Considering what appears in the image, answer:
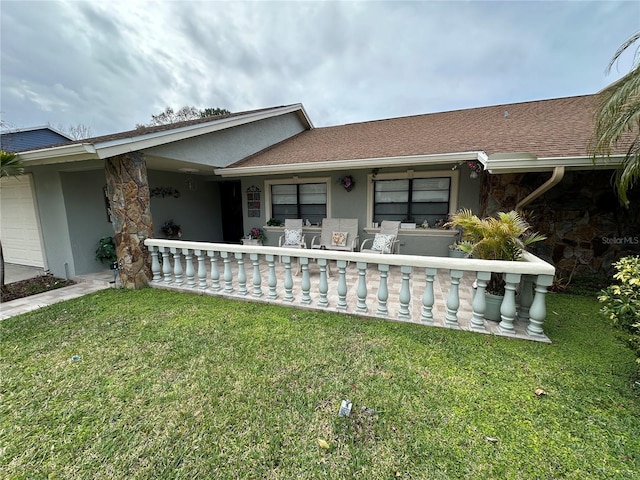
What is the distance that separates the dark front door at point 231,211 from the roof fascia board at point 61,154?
207 inches

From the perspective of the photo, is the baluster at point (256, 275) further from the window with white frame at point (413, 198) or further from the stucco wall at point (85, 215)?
the stucco wall at point (85, 215)

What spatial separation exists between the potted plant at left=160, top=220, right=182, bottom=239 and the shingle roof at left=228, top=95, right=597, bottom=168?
2.75 meters

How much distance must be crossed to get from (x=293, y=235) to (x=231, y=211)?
392 centimetres

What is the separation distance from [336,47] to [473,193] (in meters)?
7.40

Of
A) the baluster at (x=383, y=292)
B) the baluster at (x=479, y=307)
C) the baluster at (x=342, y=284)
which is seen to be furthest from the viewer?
the baluster at (x=342, y=284)

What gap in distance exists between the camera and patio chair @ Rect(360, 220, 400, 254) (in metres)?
6.25

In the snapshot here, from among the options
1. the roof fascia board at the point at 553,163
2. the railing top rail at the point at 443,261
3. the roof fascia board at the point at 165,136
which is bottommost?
the railing top rail at the point at 443,261

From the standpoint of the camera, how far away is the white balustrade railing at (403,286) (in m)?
3.17

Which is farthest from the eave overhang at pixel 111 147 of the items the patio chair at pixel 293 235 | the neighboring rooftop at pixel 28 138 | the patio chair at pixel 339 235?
the neighboring rooftop at pixel 28 138

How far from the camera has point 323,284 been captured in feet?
13.0

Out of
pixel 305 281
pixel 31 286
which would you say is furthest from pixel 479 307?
pixel 31 286

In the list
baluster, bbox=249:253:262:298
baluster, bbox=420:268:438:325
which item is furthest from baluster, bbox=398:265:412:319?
baluster, bbox=249:253:262:298

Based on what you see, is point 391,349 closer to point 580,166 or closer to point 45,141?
point 580,166

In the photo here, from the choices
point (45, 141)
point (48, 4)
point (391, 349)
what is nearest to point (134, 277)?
point (391, 349)
